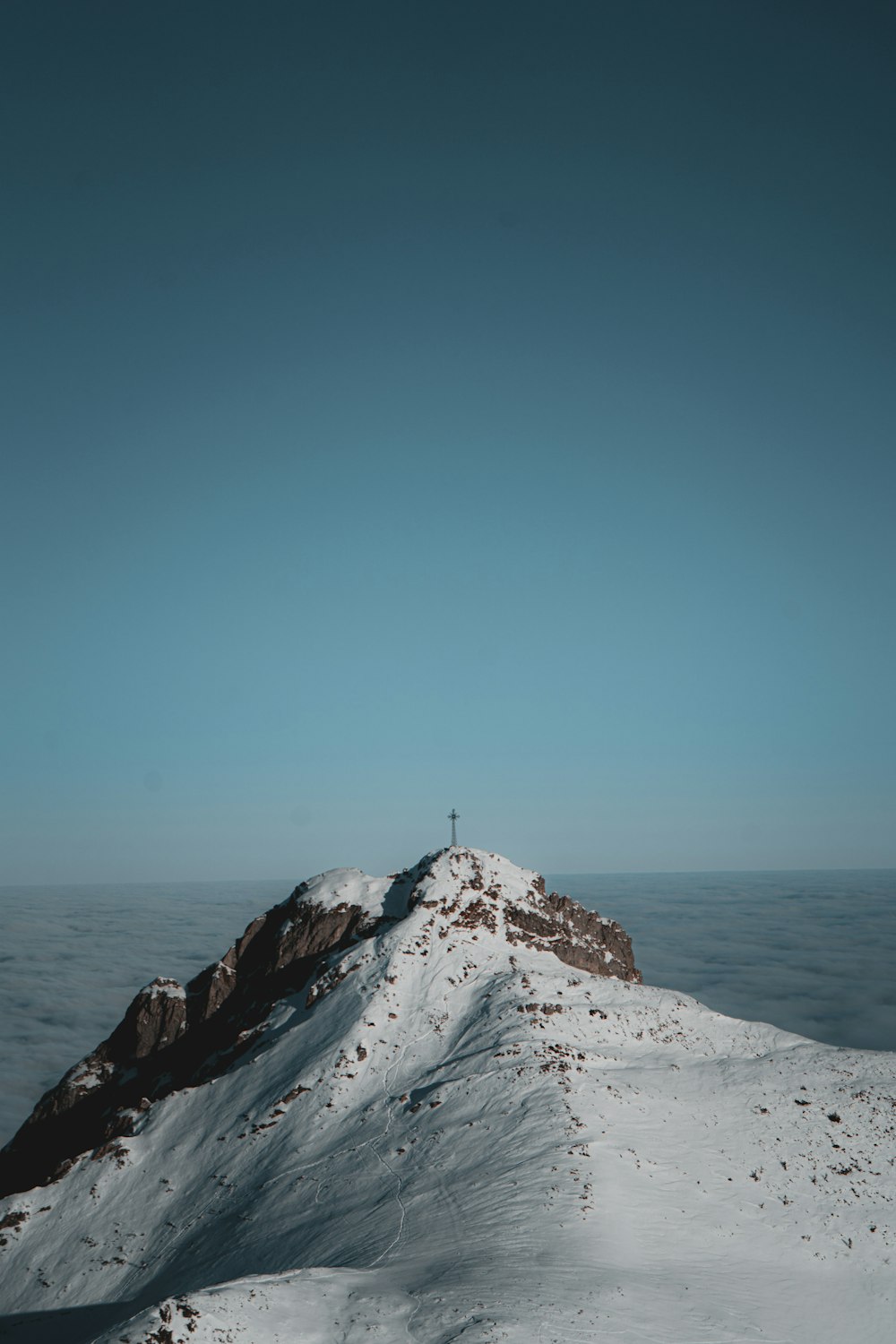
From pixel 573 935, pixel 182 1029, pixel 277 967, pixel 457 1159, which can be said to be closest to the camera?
pixel 457 1159

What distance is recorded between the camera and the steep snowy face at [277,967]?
167 ft

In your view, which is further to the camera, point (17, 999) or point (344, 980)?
point (17, 999)

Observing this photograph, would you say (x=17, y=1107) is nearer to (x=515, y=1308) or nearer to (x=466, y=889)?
(x=466, y=889)

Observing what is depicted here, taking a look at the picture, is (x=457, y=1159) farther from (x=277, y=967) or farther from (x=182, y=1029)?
(x=182, y=1029)

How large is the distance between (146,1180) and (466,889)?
22.9 meters

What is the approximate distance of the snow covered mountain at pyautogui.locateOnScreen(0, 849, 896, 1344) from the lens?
21.3m

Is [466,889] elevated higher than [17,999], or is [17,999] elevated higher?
[466,889]

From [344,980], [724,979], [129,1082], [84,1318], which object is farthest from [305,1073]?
[724,979]

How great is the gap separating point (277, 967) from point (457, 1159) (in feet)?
90.7

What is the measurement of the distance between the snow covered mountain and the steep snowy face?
0.23m

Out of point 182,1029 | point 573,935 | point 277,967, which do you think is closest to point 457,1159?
point 573,935

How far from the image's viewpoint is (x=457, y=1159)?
103 feet

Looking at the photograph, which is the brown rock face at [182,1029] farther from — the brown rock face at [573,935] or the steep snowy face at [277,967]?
the brown rock face at [573,935]

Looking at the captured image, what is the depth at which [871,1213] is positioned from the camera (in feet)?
89.8
